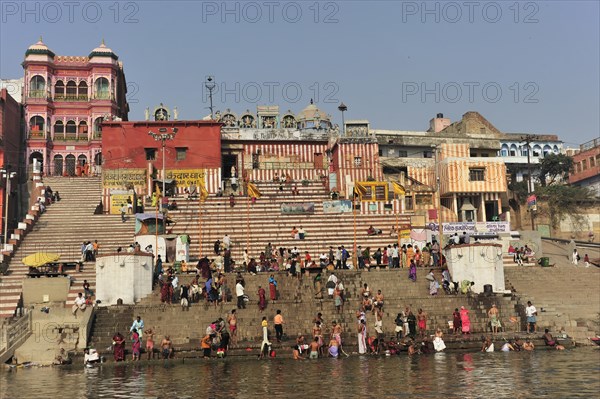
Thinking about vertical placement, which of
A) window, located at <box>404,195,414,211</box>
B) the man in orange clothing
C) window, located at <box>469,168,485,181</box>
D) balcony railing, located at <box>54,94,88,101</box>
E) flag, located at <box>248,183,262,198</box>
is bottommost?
the man in orange clothing

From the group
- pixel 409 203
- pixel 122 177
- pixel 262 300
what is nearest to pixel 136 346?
pixel 262 300

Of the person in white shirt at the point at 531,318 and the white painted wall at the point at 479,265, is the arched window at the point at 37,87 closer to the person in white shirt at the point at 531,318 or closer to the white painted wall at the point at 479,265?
the white painted wall at the point at 479,265

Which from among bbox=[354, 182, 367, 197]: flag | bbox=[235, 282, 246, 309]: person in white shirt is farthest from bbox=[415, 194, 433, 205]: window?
bbox=[235, 282, 246, 309]: person in white shirt

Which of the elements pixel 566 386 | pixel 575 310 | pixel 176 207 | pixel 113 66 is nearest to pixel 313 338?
pixel 566 386

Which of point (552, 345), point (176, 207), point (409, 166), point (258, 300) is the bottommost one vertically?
point (552, 345)

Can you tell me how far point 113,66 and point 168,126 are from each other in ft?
39.1

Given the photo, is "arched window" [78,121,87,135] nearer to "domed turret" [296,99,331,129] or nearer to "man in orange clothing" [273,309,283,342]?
"domed turret" [296,99,331,129]

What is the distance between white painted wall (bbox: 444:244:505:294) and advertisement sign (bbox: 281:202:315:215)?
13449mm

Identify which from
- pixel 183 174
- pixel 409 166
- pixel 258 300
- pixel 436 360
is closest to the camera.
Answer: pixel 436 360

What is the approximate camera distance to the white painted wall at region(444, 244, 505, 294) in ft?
90.3

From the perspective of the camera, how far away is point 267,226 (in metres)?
38.5

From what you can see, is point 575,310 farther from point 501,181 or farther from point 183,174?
point 183,174

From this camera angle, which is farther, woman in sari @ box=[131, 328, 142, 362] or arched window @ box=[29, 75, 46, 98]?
arched window @ box=[29, 75, 46, 98]

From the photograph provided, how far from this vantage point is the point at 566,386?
49.3 feet
